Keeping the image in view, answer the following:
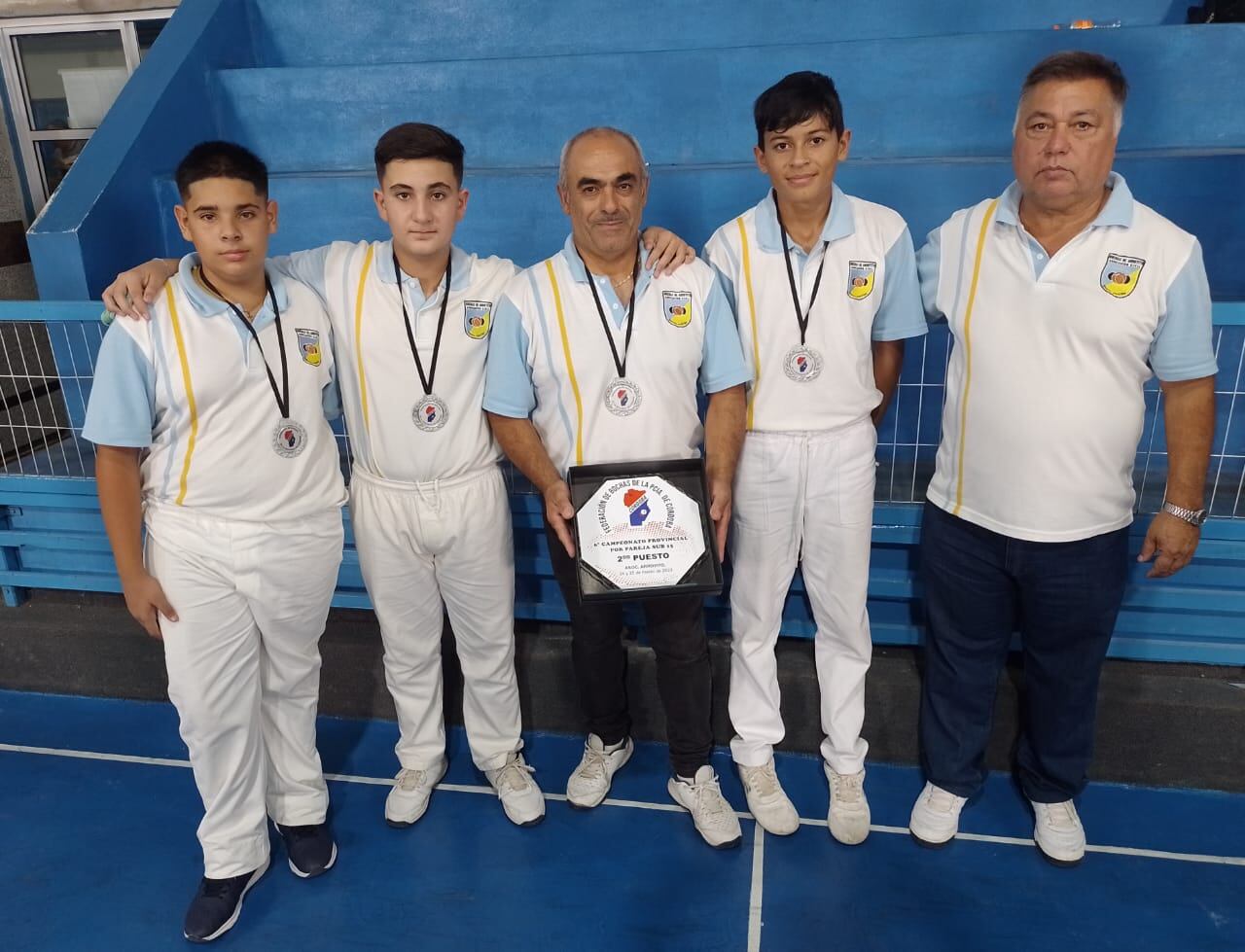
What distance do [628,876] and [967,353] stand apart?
167 centimetres

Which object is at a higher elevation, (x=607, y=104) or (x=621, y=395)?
(x=607, y=104)

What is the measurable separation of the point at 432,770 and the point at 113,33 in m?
5.37

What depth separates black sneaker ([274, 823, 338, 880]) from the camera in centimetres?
246

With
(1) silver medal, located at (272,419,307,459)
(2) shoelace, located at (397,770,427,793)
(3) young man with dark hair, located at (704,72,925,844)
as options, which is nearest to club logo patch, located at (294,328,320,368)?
(1) silver medal, located at (272,419,307,459)

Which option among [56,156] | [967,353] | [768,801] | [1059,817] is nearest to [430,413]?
[967,353]

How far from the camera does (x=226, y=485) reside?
210cm

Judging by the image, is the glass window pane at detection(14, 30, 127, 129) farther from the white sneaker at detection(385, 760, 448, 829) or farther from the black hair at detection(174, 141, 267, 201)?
the white sneaker at detection(385, 760, 448, 829)

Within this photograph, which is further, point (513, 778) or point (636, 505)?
point (513, 778)

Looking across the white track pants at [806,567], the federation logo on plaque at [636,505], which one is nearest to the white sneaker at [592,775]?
the white track pants at [806,567]

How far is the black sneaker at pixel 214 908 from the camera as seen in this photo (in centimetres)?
228

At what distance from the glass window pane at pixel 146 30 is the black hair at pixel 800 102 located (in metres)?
5.05

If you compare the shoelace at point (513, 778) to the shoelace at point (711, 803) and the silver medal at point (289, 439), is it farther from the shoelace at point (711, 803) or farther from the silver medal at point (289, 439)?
the silver medal at point (289, 439)

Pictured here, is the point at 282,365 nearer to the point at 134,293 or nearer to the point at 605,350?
the point at 134,293

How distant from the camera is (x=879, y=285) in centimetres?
223
